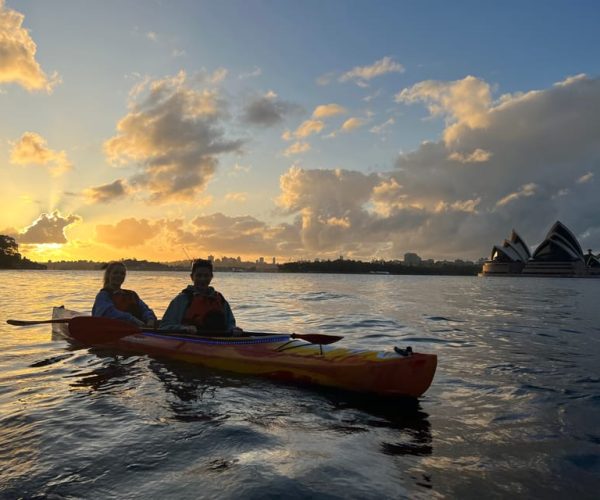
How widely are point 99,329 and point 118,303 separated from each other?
0.98 meters

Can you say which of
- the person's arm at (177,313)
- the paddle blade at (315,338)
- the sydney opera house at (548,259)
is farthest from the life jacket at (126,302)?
the sydney opera house at (548,259)

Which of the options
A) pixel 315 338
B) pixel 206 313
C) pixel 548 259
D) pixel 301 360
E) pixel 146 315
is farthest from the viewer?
pixel 548 259

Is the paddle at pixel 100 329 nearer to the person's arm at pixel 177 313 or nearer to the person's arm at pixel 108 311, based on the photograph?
the person's arm at pixel 108 311

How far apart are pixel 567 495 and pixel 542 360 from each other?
7.35 metres

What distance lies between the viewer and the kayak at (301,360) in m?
6.79

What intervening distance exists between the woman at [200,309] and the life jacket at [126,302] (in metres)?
1.98

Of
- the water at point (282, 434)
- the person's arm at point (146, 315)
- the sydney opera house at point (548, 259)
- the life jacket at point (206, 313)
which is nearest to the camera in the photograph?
the water at point (282, 434)

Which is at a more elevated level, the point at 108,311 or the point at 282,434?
the point at 108,311

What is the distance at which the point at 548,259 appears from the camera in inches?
5128

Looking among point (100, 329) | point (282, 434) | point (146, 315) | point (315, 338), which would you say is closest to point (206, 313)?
point (315, 338)

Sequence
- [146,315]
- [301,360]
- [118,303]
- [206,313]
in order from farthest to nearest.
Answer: [146,315] < [118,303] < [206,313] < [301,360]

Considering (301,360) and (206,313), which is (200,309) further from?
(301,360)

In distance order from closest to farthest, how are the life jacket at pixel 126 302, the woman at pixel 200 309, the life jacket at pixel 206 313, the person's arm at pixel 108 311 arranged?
the woman at pixel 200 309, the life jacket at pixel 206 313, the person's arm at pixel 108 311, the life jacket at pixel 126 302

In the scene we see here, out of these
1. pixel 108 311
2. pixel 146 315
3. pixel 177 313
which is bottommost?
pixel 146 315
